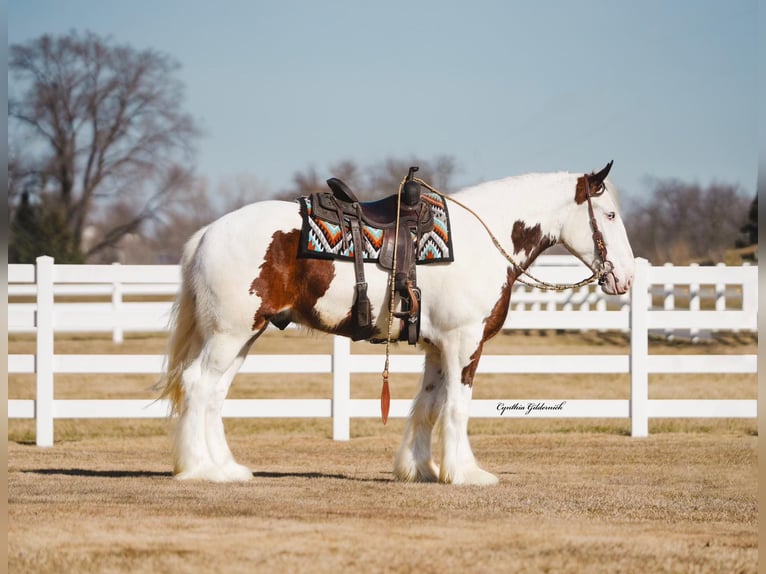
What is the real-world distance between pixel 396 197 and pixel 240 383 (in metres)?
10.4

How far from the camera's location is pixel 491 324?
8305 millimetres

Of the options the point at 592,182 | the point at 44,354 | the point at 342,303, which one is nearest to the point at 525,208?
the point at 592,182

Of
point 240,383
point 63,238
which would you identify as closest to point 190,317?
point 240,383

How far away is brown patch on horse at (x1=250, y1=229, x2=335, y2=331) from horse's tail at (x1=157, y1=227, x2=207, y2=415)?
1.88ft

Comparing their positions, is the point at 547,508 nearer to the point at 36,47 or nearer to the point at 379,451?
the point at 379,451

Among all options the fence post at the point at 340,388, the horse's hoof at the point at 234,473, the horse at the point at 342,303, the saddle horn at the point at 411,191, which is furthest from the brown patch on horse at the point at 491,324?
the fence post at the point at 340,388

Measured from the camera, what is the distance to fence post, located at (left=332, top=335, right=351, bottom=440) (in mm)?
11531

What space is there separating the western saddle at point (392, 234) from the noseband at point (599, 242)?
48.8 inches

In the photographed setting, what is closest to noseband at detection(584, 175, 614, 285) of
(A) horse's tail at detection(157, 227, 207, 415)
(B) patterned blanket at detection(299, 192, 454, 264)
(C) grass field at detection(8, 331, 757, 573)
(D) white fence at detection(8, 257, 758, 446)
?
(B) patterned blanket at detection(299, 192, 454, 264)

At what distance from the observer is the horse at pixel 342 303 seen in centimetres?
802

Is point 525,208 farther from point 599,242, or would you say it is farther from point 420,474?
point 420,474

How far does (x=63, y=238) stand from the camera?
44438 mm

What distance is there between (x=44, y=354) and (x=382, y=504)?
5.34 m

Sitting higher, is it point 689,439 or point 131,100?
point 131,100
